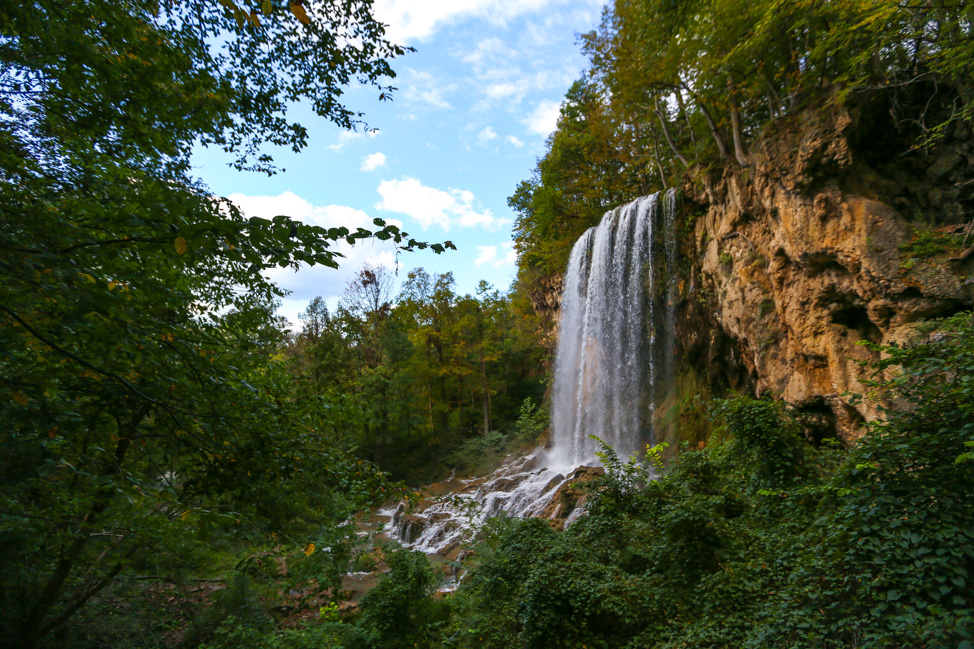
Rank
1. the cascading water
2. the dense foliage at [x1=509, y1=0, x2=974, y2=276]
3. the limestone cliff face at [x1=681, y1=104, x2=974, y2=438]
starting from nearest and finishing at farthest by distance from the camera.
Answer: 1. the dense foliage at [x1=509, y1=0, x2=974, y2=276]
2. the limestone cliff face at [x1=681, y1=104, x2=974, y2=438]
3. the cascading water

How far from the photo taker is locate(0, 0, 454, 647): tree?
1.76 m

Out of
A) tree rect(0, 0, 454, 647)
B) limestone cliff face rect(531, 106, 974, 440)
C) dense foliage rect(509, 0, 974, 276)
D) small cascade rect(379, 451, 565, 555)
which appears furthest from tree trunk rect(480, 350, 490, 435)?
tree rect(0, 0, 454, 647)

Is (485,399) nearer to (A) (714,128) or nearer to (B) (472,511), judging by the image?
(B) (472,511)

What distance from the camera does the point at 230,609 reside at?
6.29 metres

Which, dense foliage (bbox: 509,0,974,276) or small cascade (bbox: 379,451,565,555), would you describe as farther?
small cascade (bbox: 379,451,565,555)

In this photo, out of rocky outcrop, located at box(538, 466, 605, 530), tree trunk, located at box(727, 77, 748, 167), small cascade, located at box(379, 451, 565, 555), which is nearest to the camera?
rocky outcrop, located at box(538, 466, 605, 530)

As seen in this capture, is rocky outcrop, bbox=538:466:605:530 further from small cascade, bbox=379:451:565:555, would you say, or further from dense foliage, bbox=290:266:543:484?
dense foliage, bbox=290:266:543:484

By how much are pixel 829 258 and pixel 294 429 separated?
904 cm

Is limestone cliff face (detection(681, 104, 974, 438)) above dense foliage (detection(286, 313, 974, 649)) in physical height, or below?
above

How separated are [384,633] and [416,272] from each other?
1834 centimetres

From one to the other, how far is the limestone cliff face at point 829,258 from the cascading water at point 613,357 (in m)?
2.56

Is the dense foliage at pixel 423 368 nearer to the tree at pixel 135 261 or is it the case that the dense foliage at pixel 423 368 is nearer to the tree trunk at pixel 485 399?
the tree trunk at pixel 485 399

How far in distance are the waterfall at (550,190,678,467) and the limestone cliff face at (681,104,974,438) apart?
2511 millimetres

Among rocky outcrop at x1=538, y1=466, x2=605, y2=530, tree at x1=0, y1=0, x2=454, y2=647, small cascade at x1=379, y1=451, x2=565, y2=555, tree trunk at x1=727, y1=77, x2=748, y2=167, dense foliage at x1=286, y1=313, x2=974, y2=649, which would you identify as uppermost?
tree trunk at x1=727, y1=77, x2=748, y2=167
